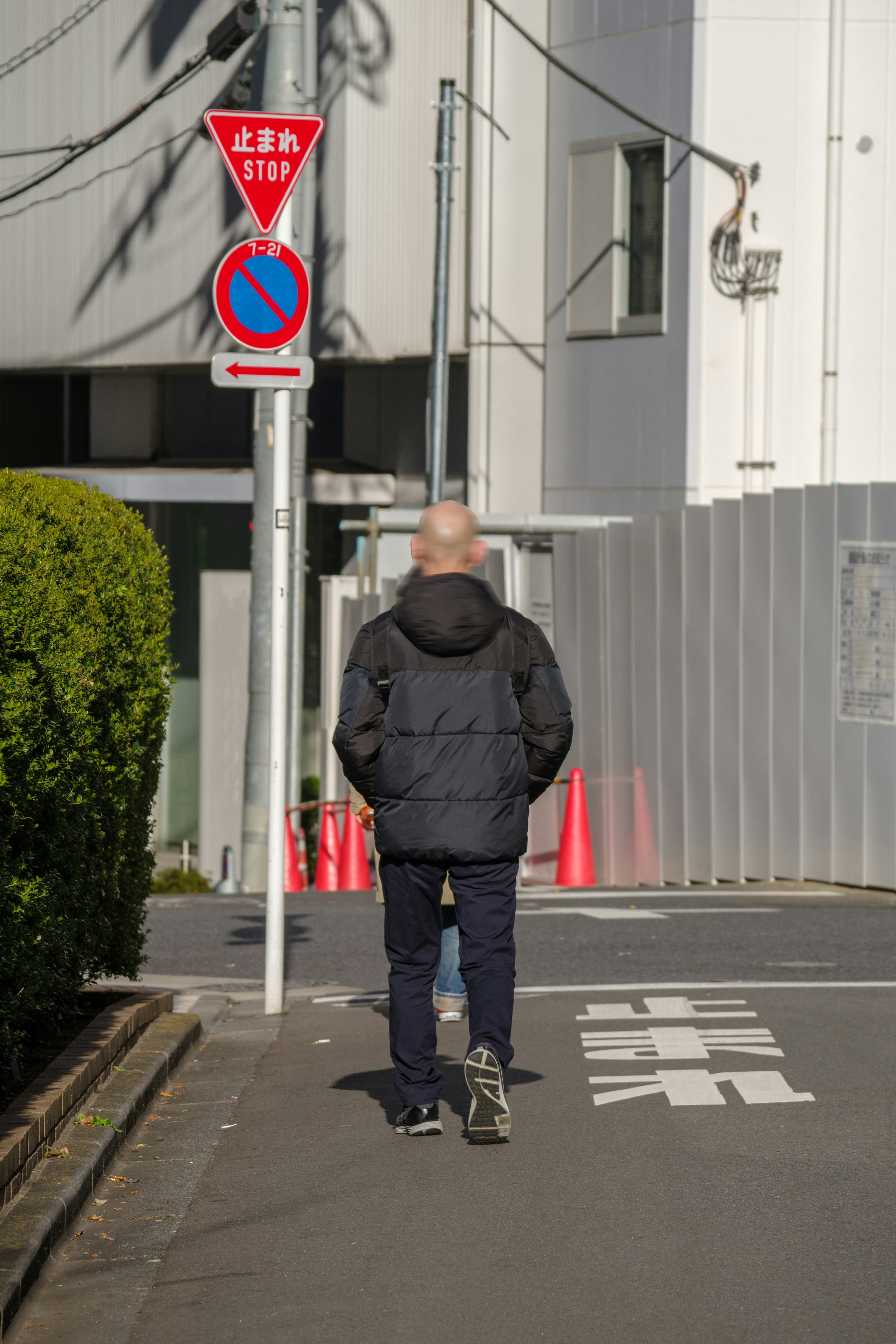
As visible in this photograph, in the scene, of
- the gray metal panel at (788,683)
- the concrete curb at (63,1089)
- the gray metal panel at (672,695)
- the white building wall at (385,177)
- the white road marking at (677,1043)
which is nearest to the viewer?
the concrete curb at (63,1089)

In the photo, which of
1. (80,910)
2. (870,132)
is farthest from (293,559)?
(80,910)

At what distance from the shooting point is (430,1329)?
3.81 m

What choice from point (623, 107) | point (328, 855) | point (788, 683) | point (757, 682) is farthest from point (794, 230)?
point (328, 855)

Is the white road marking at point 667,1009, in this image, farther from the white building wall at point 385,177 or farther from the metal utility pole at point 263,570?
the white building wall at point 385,177

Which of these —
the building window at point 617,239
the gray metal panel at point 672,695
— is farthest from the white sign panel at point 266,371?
the building window at point 617,239

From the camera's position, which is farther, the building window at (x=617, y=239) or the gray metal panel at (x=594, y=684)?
the building window at (x=617, y=239)

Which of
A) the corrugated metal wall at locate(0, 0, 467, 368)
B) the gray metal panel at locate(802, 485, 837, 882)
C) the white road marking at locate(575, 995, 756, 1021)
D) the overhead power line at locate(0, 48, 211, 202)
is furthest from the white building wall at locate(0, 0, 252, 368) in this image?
the white road marking at locate(575, 995, 756, 1021)

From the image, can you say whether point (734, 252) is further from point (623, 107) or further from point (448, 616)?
point (448, 616)

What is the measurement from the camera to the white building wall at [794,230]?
16031 mm

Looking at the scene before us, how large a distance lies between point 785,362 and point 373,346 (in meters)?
4.62

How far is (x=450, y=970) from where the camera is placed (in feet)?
22.8

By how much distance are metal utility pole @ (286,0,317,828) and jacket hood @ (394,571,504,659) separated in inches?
348

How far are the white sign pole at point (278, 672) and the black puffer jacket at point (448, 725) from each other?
6.40 feet

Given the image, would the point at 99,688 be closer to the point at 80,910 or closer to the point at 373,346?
the point at 80,910
